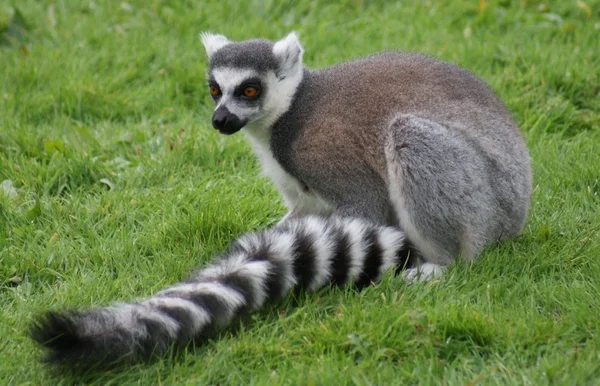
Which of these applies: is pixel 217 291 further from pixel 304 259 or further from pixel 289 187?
pixel 289 187

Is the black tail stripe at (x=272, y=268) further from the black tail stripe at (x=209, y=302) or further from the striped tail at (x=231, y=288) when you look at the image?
the black tail stripe at (x=209, y=302)

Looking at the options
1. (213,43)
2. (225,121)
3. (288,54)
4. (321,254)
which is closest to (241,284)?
(321,254)

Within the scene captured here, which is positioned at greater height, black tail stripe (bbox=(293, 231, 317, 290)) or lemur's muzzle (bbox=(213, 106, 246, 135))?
lemur's muzzle (bbox=(213, 106, 246, 135))

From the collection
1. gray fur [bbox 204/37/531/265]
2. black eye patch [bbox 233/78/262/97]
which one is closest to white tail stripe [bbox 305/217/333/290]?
gray fur [bbox 204/37/531/265]

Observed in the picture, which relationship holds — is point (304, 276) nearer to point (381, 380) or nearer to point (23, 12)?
point (381, 380)

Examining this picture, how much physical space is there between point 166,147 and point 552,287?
2781 mm

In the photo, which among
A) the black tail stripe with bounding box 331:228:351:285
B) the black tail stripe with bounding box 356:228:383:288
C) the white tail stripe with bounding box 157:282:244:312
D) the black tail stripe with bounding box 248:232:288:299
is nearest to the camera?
the white tail stripe with bounding box 157:282:244:312

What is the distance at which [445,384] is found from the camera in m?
3.08

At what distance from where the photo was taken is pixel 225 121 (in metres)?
4.21

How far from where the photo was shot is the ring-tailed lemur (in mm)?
3764

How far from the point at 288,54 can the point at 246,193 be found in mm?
980

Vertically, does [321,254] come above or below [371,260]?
above

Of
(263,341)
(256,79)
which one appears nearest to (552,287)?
(263,341)

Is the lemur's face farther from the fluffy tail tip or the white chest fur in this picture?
the fluffy tail tip
